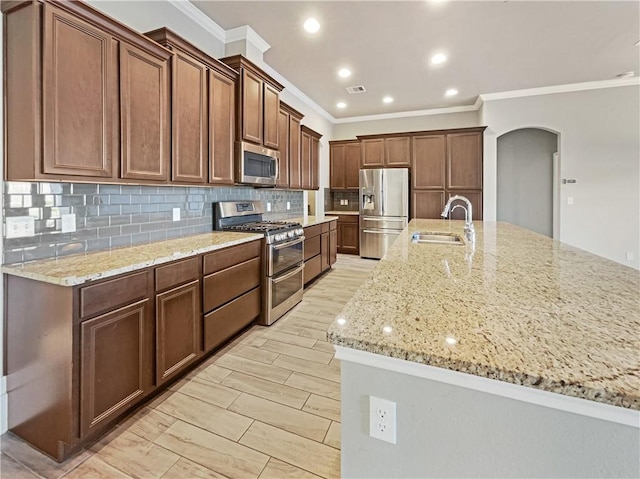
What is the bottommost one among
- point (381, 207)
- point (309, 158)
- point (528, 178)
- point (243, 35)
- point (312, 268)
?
point (312, 268)

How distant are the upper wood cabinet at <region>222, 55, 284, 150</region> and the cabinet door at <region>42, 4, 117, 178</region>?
1.29 m

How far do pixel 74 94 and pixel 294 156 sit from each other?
9.98ft

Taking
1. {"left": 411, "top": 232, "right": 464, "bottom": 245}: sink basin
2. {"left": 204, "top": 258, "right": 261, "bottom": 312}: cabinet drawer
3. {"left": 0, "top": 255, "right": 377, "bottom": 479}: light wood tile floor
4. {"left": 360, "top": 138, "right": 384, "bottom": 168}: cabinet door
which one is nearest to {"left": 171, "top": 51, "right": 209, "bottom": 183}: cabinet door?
{"left": 204, "top": 258, "right": 261, "bottom": 312}: cabinet drawer

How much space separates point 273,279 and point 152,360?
139 centimetres

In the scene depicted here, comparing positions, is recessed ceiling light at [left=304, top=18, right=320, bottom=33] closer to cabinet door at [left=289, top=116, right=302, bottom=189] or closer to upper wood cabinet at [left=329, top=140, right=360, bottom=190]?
cabinet door at [left=289, top=116, right=302, bottom=189]

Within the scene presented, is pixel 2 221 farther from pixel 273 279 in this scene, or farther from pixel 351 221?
pixel 351 221

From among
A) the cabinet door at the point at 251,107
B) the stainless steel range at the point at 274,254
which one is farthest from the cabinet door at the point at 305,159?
the cabinet door at the point at 251,107

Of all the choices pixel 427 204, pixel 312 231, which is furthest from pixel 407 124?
pixel 312 231

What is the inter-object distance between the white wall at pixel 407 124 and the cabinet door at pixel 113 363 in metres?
6.39

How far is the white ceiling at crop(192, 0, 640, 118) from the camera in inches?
123

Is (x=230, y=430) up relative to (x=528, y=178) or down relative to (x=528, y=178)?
down

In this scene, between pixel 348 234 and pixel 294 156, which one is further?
pixel 348 234

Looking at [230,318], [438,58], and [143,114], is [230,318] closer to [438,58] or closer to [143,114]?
[143,114]

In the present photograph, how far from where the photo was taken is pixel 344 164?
7051mm
